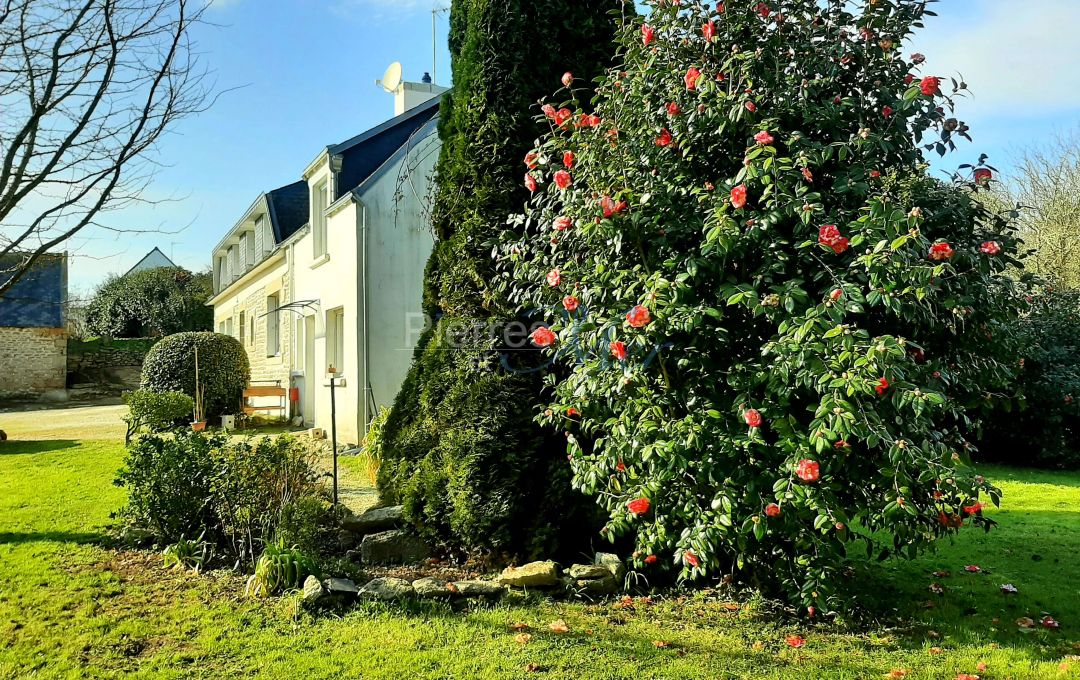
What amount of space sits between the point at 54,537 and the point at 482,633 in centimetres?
443

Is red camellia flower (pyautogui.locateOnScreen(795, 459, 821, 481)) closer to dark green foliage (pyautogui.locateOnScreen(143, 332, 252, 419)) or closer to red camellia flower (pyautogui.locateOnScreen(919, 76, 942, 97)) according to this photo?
red camellia flower (pyautogui.locateOnScreen(919, 76, 942, 97))

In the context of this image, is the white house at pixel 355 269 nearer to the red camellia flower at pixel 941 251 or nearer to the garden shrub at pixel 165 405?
the garden shrub at pixel 165 405

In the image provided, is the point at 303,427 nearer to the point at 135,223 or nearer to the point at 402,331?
the point at 402,331

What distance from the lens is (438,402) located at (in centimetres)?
582

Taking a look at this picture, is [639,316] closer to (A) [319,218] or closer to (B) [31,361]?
(A) [319,218]

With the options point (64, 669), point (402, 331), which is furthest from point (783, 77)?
point (402, 331)

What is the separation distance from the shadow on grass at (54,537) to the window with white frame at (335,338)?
762 cm

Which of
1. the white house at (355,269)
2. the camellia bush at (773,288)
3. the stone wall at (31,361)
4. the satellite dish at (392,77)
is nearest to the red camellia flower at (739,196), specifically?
the camellia bush at (773,288)

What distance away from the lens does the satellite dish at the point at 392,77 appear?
1631cm

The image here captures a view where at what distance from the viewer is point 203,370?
53.9 ft

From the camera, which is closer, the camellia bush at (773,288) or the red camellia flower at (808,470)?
the red camellia flower at (808,470)

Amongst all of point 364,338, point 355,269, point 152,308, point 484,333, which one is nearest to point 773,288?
point 484,333

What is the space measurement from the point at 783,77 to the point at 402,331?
9.21 meters

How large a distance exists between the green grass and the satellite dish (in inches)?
508
